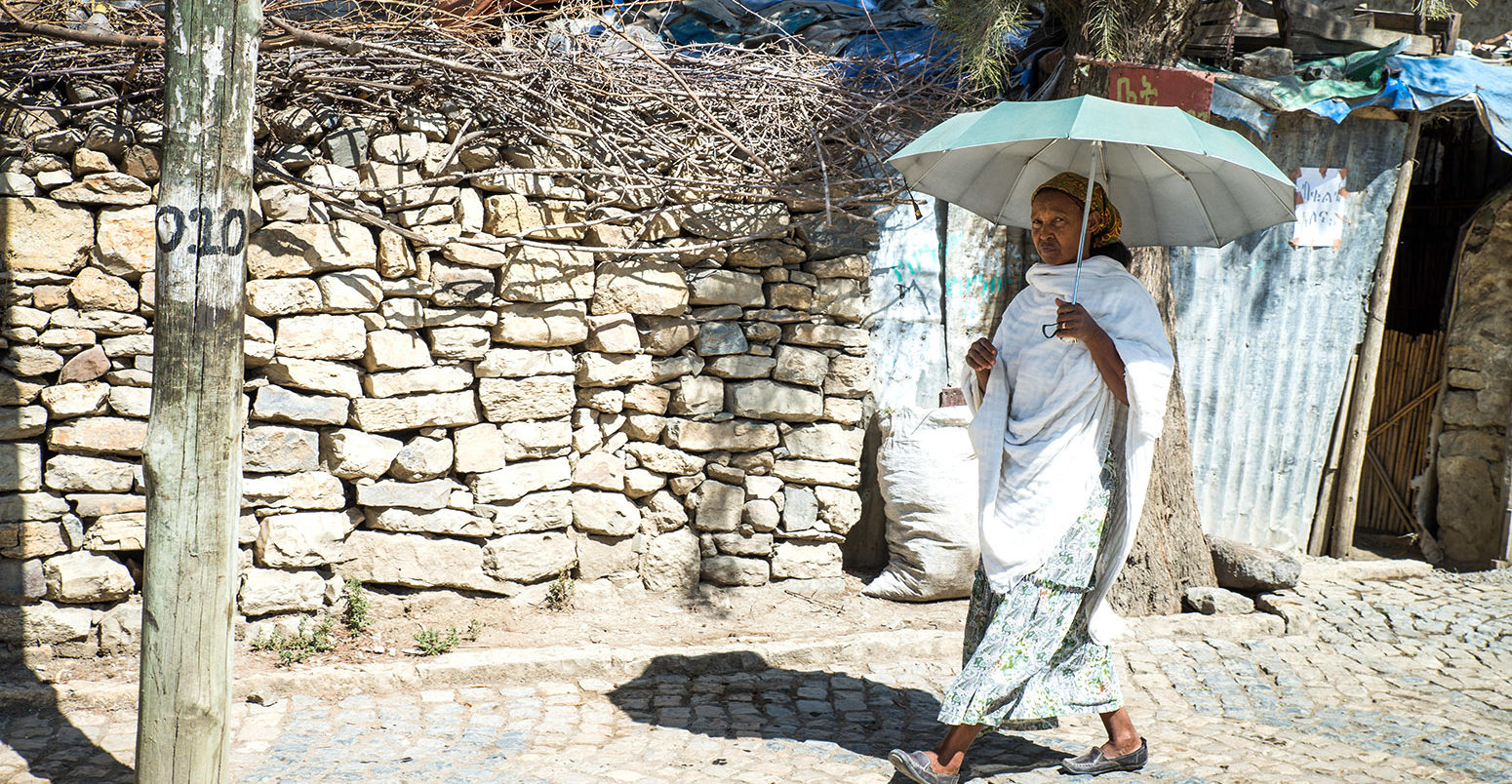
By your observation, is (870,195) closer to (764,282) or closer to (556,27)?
(764,282)

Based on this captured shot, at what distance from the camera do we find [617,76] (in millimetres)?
4664

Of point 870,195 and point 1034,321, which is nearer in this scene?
point 1034,321

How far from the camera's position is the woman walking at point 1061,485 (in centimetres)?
325

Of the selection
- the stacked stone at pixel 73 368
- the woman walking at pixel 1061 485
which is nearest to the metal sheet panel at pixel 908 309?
the woman walking at pixel 1061 485

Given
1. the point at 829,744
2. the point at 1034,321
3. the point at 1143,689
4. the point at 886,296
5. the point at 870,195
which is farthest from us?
the point at 886,296

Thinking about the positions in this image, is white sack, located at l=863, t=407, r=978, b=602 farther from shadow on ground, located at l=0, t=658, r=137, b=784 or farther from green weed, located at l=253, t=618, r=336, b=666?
shadow on ground, located at l=0, t=658, r=137, b=784

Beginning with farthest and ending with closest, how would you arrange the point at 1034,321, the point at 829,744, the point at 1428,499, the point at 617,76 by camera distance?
the point at 1428,499 < the point at 617,76 < the point at 829,744 < the point at 1034,321

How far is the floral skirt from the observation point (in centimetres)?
327

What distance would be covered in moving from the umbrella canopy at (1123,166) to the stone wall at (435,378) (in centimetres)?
138

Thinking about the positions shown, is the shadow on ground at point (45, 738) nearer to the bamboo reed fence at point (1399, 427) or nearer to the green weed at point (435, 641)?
the green weed at point (435, 641)

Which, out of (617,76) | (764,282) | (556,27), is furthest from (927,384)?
(556,27)

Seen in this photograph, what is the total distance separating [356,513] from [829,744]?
7.19 ft

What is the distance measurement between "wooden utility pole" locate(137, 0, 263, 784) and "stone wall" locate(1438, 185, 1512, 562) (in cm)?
647

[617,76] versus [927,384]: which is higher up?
[617,76]
